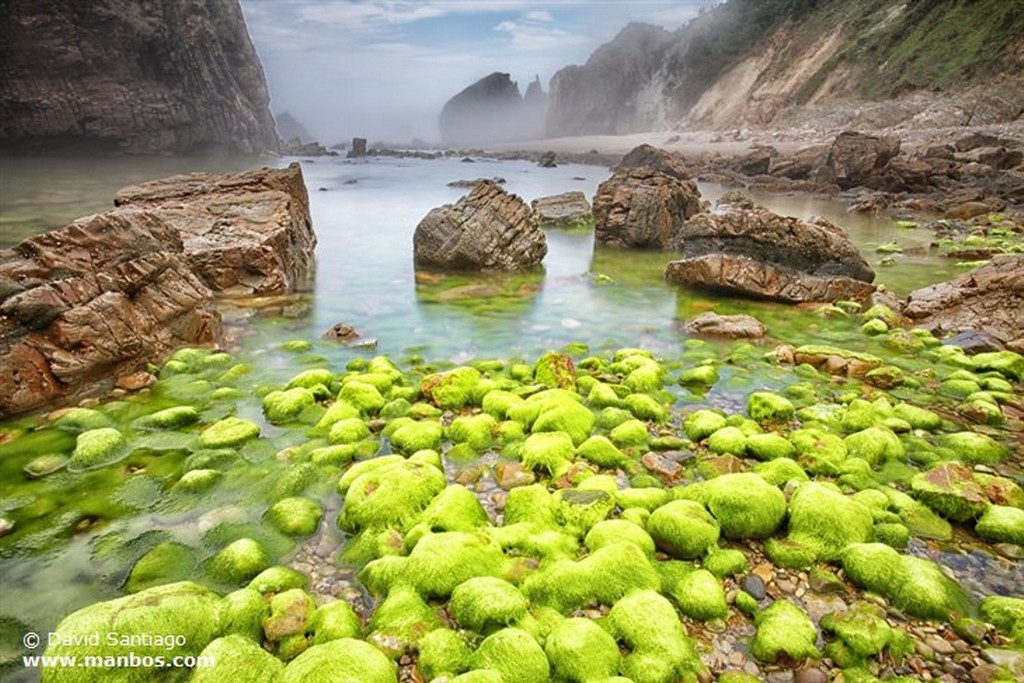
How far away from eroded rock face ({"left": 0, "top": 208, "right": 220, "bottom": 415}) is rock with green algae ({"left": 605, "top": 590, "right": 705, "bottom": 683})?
384 inches

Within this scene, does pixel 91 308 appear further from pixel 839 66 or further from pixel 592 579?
pixel 839 66

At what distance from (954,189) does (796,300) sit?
1174 inches

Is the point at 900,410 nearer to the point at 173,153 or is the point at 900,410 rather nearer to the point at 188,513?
the point at 188,513

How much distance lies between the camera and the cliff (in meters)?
57.5

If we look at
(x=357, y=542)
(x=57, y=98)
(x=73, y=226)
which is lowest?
(x=357, y=542)

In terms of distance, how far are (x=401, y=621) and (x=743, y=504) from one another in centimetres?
396

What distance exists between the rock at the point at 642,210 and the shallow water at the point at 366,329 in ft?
3.16

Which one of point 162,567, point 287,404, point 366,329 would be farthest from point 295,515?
point 366,329

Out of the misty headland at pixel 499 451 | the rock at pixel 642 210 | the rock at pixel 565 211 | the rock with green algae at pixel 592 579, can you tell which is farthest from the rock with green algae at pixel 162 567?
the rock at pixel 565 211

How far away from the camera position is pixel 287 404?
918 centimetres

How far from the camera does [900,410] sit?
29.3ft

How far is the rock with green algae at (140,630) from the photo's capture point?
14.5 ft

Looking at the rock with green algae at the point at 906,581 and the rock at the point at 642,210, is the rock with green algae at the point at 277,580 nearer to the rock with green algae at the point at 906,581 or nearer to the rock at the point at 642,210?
the rock with green algae at the point at 906,581

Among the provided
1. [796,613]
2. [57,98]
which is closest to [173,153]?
[57,98]
